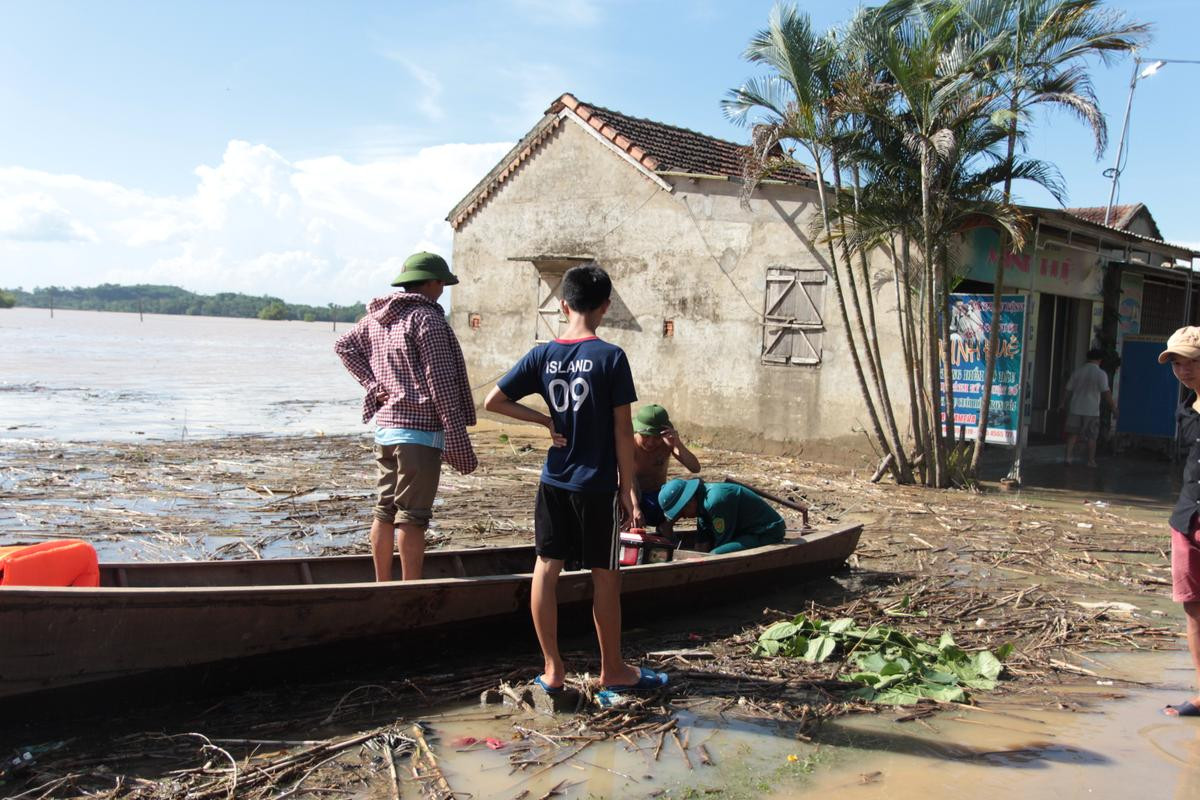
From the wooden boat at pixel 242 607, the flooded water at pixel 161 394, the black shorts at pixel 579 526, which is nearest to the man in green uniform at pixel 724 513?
the wooden boat at pixel 242 607

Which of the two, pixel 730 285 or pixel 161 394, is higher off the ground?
pixel 730 285

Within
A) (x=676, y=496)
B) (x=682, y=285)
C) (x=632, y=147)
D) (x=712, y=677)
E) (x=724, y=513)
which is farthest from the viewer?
(x=632, y=147)

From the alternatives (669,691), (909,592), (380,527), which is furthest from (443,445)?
(909,592)

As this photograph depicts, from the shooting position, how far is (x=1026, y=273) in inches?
570

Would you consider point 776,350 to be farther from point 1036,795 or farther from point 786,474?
point 1036,795

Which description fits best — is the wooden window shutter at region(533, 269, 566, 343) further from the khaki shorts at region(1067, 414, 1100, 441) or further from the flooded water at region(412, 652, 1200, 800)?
the flooded water at region(412, 652, 1200, 800)

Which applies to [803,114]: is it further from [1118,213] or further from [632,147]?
[1118,213]

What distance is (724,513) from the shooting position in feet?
23.0

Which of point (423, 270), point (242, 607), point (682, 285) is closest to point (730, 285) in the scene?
point (682, 285)

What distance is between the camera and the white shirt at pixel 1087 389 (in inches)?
573

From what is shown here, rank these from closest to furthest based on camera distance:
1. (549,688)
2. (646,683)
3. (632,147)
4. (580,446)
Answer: (580,446)
(549,688)
(646,683)
(632,147)

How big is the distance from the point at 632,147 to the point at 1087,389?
8059 millimetres

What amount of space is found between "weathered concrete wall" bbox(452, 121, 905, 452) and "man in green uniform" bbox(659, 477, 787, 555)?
7416 millimetres

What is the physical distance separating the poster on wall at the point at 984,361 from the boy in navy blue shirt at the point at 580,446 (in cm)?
917
